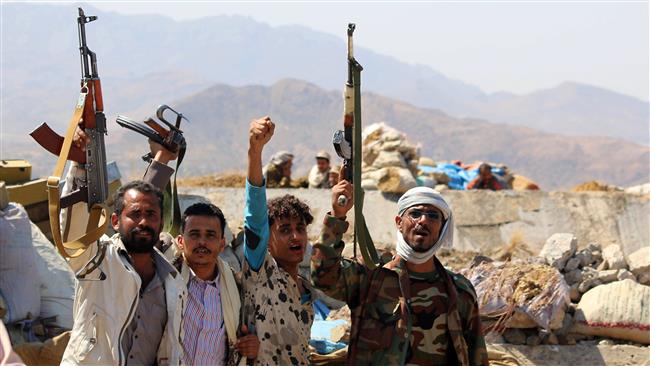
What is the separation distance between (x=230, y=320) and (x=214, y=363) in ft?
0.60

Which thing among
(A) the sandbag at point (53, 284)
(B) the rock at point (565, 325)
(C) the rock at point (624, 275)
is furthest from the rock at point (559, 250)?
(A) the sandbag at point (53, 284)

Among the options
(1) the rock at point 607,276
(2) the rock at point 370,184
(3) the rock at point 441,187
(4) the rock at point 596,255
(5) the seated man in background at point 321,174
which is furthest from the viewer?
(5) the seated man in background at point 321,174

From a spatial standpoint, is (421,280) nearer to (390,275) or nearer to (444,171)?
(390,275)

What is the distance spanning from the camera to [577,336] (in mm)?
6789

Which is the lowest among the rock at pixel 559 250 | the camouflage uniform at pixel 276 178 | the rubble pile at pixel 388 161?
the rock at pixel 559 250

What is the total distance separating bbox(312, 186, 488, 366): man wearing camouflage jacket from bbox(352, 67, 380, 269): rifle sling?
10cm

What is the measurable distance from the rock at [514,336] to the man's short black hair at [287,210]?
3106 millimetres

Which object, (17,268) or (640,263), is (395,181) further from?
(17,268)

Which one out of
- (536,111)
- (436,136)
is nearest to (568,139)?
(436,136)

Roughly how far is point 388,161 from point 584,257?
10.5ft

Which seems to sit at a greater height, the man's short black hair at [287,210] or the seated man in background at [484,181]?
the man's short black hair at [287,210]

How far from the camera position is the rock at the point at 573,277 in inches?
290

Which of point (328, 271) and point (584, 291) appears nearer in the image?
point (328, 271)

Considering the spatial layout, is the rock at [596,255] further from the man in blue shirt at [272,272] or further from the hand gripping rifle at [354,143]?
the man in blue shirt at [272,272]
